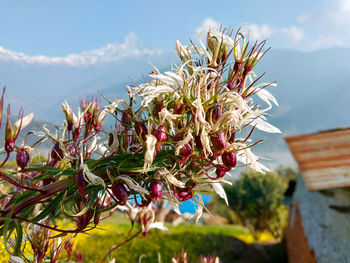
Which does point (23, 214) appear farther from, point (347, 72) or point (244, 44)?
point (347, 72)

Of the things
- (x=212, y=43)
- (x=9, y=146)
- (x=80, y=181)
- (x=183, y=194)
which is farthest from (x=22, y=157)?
(x=212, y=43)

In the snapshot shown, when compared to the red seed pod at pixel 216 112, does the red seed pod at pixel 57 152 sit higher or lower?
lower

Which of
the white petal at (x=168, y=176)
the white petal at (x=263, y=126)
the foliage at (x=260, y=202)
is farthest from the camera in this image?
the foliage at (x=260, y=202)

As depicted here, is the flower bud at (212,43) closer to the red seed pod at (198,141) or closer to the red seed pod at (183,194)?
the red seed pod at (198,141)

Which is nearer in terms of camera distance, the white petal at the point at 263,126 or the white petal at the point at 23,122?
the white petal at the point at 23,122

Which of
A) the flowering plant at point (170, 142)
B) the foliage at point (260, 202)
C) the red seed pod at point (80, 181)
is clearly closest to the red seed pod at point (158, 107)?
the flowering plant at point (170, 142)

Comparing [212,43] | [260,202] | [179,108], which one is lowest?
[260,202]

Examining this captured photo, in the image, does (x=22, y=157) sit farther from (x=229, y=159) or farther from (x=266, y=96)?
A: (x=266, y=96)

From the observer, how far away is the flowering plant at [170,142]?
2.28 feet

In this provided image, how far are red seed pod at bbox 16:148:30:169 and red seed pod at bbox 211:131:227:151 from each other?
1.53 ft

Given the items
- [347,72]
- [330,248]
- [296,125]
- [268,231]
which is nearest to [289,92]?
[296,125]

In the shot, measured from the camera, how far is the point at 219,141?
2.30ft

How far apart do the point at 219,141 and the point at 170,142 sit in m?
0.11

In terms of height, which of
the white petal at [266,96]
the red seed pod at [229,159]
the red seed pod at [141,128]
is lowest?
the red seed pod at [229,159]
